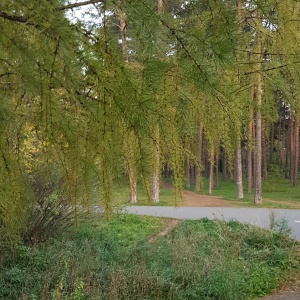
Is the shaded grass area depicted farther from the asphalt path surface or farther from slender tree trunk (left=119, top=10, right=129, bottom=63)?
slender tree trunk (left=119, top=10, right=129, bottom=63)

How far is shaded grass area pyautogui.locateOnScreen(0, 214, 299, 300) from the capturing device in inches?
225

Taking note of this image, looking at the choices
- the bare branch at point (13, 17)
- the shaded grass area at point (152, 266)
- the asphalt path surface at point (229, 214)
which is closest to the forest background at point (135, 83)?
the bare branch at point (13, 17)

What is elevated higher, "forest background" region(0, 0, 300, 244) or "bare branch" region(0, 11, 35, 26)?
"bare branch" region(0, 11, 35, 26)

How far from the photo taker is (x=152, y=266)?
6.51 m

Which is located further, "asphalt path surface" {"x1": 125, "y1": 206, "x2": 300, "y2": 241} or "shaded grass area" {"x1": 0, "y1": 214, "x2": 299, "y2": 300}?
"asphalt path surface" {"x1": 125, "y1": 206, "x2": 300, "y2": 241}

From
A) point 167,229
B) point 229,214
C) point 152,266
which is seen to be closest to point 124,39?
point 152,266

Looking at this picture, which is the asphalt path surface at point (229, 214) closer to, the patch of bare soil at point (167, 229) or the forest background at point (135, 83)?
the patch of bare soil at point (167, 229)

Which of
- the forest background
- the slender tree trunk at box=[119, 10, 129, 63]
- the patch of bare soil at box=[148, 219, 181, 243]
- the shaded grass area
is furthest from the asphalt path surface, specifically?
the slender tree trunk at box=[119, 10, 129, 63]

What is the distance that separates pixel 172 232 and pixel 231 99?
778cm

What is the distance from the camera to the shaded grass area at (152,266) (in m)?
5.71

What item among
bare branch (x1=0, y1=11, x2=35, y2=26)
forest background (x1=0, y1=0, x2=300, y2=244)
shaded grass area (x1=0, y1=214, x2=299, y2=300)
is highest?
bare branch (x1=0, y1=11, x2=35, y2=26)

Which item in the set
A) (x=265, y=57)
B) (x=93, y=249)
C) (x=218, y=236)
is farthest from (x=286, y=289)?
(x=265, y=57)

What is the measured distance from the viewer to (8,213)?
2008 mm

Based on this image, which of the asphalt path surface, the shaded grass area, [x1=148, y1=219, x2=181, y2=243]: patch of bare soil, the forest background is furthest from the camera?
the asphalt path surface
